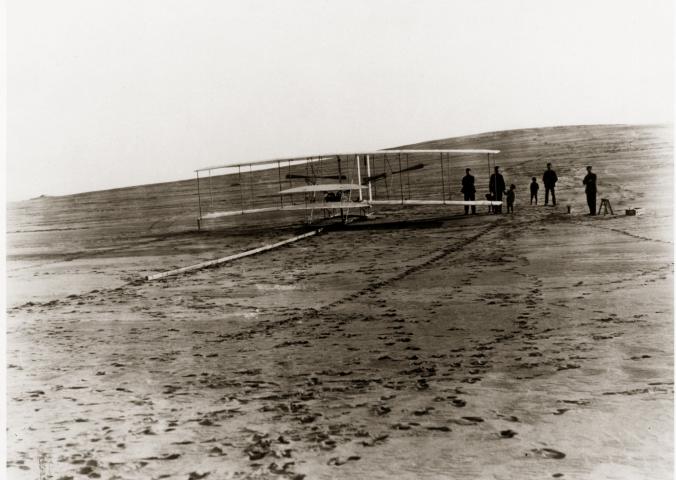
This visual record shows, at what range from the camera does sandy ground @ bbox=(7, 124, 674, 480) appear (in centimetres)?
518

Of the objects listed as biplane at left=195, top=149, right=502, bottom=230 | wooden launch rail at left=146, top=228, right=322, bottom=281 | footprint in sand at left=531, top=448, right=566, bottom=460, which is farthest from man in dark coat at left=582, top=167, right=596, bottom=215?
footprint in sand at left=531, top=448, right=566, bottom=460

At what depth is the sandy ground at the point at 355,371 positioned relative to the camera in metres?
5.18

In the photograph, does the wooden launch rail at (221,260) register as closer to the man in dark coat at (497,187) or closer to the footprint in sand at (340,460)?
the man in dark coat at (497,187)

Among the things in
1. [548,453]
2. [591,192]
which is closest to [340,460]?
[548,453]

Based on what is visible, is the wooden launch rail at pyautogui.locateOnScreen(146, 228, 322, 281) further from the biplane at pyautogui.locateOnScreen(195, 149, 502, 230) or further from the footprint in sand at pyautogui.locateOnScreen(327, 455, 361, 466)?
the footprint in sand at pyautogui.locateOnScreen(327, 455, 361, 466)

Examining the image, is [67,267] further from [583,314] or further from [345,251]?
[583,314]

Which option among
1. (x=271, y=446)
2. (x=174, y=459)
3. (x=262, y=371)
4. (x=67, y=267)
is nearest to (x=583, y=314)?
(x=262, y=371)

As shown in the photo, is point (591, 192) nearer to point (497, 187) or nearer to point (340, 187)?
point (497, 187)

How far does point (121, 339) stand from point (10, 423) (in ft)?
10.9

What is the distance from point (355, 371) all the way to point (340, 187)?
1865 centimetres

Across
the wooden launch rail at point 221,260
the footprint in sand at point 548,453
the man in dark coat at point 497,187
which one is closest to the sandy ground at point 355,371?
the footprint in sand at point 548,453

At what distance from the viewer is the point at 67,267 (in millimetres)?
18469

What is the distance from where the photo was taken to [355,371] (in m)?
7.46

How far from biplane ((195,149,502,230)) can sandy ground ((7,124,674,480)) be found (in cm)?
1234
